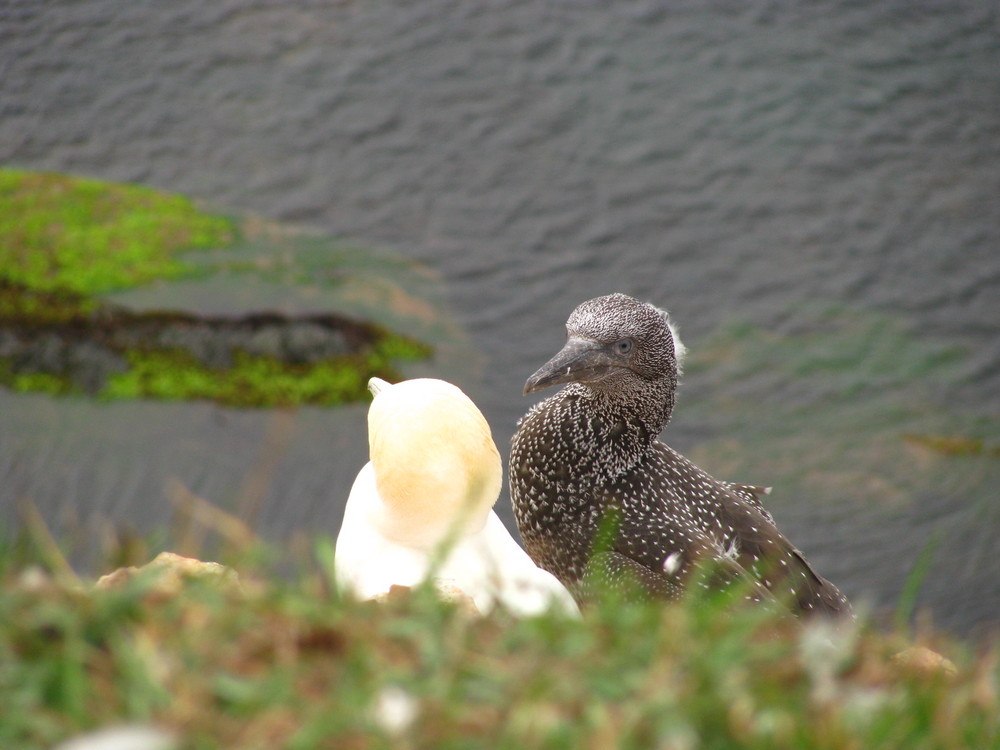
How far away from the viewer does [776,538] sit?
4875mm

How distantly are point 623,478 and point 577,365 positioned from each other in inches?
27.1

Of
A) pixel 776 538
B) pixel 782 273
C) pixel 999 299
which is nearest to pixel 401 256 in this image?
pixel 782 273

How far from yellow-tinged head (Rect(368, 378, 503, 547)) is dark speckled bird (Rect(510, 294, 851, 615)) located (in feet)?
1.57

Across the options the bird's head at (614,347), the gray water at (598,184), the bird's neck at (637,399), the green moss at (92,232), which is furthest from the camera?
the green moss at (92,232)

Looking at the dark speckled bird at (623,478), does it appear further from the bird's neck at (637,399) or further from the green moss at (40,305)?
the green moss at (40,305)

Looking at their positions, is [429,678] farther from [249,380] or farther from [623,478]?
[249,380]

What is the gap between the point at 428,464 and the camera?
4332mm

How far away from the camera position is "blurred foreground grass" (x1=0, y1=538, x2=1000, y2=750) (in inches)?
53.8

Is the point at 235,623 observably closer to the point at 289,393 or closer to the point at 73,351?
the point at 289,393

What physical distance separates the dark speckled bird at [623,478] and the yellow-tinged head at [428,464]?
0.48 meters

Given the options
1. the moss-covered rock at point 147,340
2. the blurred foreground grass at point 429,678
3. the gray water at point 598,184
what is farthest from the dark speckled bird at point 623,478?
the moss-covered rock at point 147,340

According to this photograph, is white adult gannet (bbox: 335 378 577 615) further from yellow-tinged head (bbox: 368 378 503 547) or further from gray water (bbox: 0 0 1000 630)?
gray water (bbox: 0 0 1000 630)

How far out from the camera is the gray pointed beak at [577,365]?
454 centimetres

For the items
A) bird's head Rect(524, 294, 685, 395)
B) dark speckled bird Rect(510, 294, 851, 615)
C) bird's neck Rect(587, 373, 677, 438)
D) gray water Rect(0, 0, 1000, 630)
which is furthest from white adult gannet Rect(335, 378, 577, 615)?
gray water Rect(0, 0, 1000, 630)
